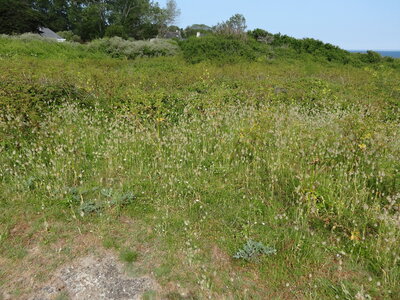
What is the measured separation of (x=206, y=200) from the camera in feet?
13.4

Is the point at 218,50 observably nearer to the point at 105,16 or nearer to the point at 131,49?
the point at 131,49

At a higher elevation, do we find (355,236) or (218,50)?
(218,50)

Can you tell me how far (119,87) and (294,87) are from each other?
228 inches

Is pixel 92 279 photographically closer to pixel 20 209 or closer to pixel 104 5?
pixel 20 209

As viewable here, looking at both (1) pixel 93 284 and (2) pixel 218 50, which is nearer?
(1) pixel 93 284

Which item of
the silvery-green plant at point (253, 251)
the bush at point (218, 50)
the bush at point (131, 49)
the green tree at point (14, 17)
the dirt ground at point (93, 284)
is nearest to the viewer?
the dirt ground at point (93, 284)

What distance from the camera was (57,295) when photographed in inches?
108

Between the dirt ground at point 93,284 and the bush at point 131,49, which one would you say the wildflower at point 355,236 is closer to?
the dirt ground at point 93,284

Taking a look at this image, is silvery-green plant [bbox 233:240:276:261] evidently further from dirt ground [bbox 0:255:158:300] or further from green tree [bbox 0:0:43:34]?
green tree [bbox 0:0:43:34]

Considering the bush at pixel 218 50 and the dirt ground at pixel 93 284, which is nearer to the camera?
the dirt ground at pixel 93 284

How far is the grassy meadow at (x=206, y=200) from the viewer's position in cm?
294

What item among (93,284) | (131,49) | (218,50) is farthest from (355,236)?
(131,49)

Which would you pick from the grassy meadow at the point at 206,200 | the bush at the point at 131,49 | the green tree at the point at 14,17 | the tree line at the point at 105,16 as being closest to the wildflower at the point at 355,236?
the grassy meadow at the point at 206,200

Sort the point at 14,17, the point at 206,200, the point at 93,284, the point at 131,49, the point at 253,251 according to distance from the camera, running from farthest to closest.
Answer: the point at 14,17
the point at 131,49
the point at 206,200
the point at 253,251
the point at 93,284
